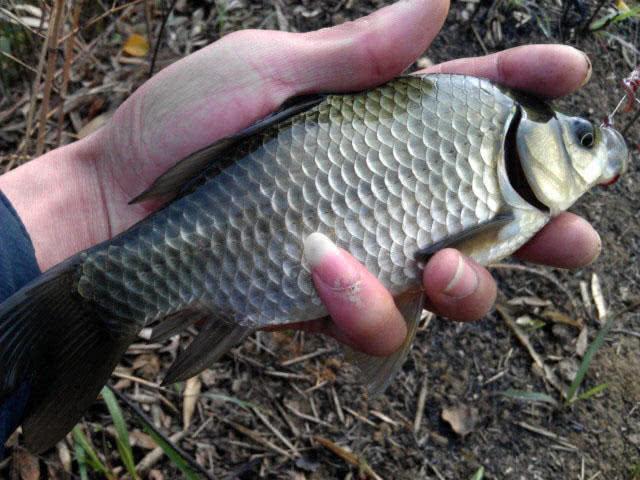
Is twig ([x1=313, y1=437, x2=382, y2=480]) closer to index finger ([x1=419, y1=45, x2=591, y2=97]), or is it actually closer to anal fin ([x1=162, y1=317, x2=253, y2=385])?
anal fin ([x1=162, y1=317, x2=253, y2=385])

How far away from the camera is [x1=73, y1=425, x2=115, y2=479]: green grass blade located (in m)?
2.64

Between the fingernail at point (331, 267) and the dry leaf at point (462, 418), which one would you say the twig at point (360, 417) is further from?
the fingernail at point (331, 267)

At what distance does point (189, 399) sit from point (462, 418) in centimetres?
111

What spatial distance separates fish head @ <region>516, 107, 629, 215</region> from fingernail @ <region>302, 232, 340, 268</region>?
635 mm

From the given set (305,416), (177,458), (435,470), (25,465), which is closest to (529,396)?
(435,470)

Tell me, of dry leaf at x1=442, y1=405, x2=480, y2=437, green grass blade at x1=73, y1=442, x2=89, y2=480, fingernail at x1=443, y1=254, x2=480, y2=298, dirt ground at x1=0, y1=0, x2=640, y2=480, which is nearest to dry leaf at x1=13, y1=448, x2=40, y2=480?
dirt ground at x1=0, y1=0, x2=640, y2=480

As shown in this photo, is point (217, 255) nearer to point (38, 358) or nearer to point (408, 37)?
point (38, 358)

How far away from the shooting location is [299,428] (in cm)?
299

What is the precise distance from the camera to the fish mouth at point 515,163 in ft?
7.21

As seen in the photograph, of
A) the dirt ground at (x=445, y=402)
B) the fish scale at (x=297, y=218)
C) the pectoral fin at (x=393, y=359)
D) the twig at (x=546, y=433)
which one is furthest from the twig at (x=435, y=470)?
the fish scale at (x=297, y=218)

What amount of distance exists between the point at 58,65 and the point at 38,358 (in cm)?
246

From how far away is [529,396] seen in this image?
297cm

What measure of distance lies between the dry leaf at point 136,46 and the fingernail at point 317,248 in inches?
101

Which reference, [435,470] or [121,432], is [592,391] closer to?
[435,470]
